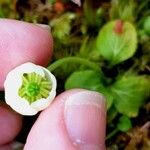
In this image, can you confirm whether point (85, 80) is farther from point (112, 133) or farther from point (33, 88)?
point (33, 88)

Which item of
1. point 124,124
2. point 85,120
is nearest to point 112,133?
point 124,124

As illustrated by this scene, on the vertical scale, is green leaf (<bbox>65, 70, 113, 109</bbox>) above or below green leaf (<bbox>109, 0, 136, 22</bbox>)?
below

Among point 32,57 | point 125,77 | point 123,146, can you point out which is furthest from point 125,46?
point 32,57

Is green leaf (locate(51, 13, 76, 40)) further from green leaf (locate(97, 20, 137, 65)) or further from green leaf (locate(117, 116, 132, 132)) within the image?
green leaf (locate(117, 116, 132, 132))

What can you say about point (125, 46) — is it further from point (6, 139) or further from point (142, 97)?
point (6, 139)

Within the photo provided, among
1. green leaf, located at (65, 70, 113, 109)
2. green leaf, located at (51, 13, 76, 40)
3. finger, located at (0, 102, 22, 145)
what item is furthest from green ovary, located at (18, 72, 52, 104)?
green leaf, located at (51, 13, 76, 40)

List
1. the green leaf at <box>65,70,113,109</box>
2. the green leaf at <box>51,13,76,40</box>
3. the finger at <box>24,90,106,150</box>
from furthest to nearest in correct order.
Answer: the green leaf at <box>51,13,76,40</box>
the green leaf at <box>65,70,113,109</box>
the finger at <box>24,90,106,150</box>
